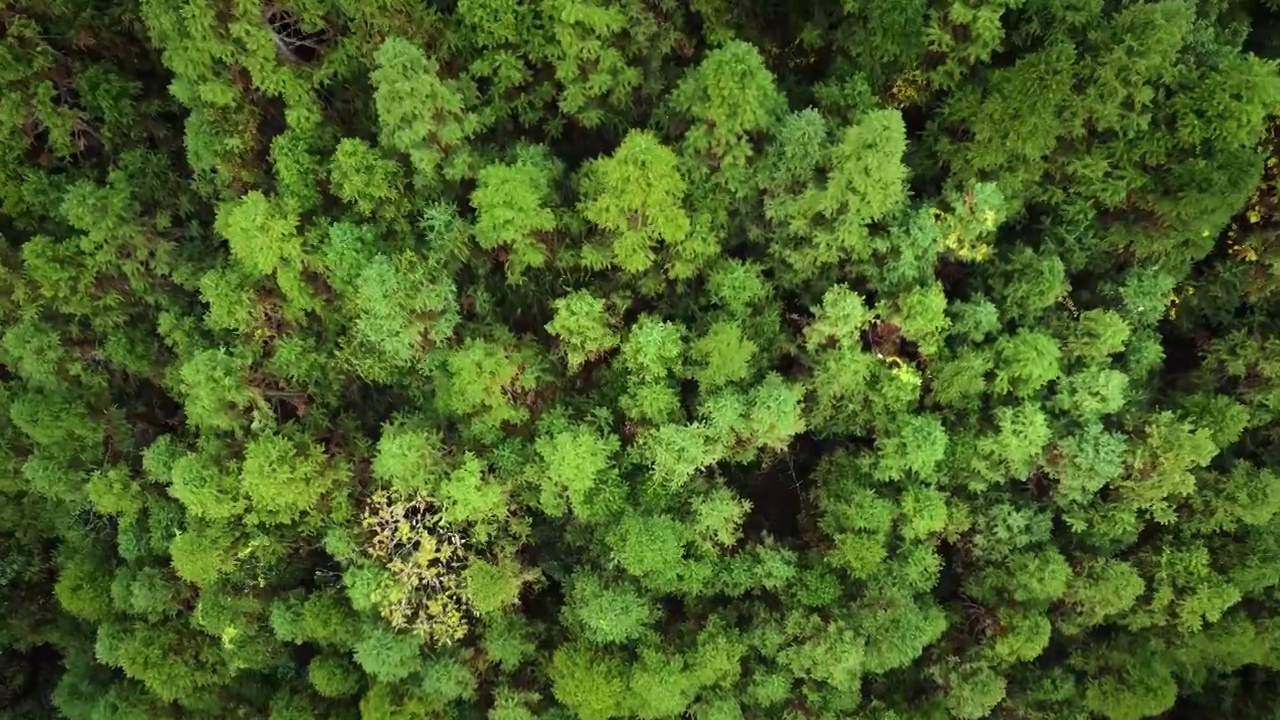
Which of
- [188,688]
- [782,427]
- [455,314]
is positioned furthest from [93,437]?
[782,427]

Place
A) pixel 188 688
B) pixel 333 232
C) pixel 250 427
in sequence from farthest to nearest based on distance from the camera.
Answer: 1. pixel 188 688
2. pixel 250 427
3. pixel 333 232

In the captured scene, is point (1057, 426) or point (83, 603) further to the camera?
point (83, 603)

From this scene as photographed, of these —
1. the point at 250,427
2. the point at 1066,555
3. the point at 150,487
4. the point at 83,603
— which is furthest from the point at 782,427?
the point at 83,603

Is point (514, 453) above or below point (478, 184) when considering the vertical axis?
below

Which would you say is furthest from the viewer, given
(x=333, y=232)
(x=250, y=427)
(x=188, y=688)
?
(x=188, y=688)

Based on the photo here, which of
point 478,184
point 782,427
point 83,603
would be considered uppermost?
point 478,184

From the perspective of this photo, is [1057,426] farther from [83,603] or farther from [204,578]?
[83,603]

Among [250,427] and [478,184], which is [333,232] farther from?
[250,427]
